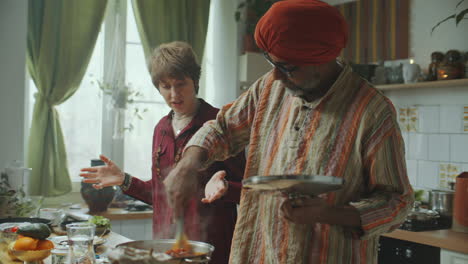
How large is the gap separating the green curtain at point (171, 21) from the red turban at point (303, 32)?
10.8ft

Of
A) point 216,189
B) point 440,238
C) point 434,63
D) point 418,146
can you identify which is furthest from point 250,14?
point 216,189

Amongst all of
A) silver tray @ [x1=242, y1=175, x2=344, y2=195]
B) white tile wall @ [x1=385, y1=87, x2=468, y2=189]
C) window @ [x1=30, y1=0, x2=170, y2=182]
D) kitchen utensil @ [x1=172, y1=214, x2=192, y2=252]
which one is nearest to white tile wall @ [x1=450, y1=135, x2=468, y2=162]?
white tile wall @ [x1=385, y1=87, x2=468, y2=189]

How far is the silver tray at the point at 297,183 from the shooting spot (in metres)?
1.15

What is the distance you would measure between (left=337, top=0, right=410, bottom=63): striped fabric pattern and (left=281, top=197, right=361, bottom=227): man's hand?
119 inches

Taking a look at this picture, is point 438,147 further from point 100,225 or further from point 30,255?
point 30,255

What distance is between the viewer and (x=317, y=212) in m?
1.33

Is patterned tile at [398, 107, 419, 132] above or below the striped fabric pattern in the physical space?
below

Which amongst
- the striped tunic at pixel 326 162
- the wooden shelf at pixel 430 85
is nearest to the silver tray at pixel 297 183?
the striped tunic at pixel 326 162

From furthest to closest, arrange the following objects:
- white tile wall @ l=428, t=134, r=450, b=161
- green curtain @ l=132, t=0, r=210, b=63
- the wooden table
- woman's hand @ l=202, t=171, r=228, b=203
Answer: green curtain @ l=132, t=0, r=210, b=63
white tile wall @ l=428, t=134, r=450, b=161
the wooden table
woman's hand @ l=202, t=171, r=228, b=203

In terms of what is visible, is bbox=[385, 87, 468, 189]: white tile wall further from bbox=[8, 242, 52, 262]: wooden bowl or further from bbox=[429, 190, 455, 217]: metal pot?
bbox=[8, 242, 52, 262]: wooden bowl

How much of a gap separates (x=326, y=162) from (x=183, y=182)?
14.9 inches

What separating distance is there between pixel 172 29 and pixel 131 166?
121 centimetres

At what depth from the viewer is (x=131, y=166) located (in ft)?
15.5

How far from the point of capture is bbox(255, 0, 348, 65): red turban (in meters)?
1.42
